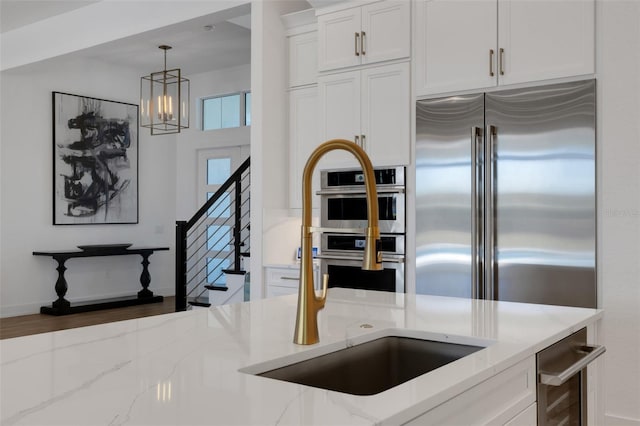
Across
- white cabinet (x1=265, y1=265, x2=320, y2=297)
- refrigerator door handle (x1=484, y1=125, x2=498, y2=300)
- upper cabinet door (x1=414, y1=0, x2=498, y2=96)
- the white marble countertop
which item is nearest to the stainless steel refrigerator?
refrigerator door handle (x1=484, y1=125, x2=498, y2=300)

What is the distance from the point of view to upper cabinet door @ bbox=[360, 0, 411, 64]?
3824 millimetres

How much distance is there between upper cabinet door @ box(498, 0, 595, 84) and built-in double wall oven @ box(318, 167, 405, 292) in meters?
0.97

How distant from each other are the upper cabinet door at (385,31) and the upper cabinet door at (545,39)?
0.64 m

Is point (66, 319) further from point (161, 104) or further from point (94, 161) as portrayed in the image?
point (161, 104)

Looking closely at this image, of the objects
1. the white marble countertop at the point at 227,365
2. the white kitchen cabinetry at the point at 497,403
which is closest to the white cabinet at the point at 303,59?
the white marble countertop at the point at 227,365

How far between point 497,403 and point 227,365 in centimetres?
60

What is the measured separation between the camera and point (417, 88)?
3.78 m

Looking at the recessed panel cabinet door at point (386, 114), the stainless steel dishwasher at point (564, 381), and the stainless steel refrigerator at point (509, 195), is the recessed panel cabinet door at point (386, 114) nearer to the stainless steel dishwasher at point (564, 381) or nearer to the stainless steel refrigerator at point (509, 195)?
the stainless steel refrigerator at point (509, 195)

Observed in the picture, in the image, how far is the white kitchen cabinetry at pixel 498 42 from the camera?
3164 millimetres

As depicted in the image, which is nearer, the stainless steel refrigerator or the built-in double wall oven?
the stainless steel refrigerator

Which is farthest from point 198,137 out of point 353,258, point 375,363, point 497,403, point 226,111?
point 497,403

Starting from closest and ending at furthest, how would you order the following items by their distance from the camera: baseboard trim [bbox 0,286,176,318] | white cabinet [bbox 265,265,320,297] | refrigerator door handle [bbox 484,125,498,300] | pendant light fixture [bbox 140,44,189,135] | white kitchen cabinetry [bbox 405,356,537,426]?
white kitchen cabinetry [bbox 405,356,537,426]
refrigerator door handle [bbox 484,125,498,300]
white cabinet [bbox 265,265,320,297]
pendant light fixture [bbox 140,44,189,135]
baseboard trim [bbox 0,286,176,318]

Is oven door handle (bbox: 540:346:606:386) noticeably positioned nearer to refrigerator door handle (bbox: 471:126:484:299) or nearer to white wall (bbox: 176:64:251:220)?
refrigerator door handle (bbox: 471:126:484:299)

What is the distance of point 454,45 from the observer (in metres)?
3.59
